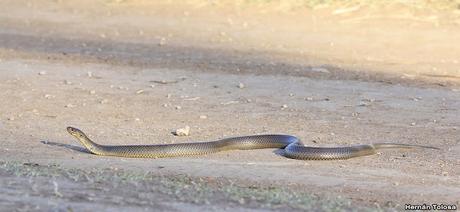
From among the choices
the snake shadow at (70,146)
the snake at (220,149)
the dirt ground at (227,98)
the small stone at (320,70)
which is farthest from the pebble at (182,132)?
the small stone at (320,70)

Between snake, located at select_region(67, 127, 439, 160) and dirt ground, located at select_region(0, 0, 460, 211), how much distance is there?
9 cm

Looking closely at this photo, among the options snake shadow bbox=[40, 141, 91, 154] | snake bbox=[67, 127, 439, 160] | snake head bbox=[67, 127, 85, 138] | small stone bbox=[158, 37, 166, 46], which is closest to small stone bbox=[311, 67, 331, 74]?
small stone bbox=[158, 37, 166, 46]

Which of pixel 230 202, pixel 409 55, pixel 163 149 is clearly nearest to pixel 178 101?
pixel 163 149

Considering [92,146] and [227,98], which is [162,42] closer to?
[227,98]

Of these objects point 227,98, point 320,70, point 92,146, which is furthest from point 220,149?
point 320,70

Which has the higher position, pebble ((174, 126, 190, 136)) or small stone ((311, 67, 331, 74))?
small stone ((311, 67, 331, 74))

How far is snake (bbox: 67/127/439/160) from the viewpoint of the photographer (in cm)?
1002

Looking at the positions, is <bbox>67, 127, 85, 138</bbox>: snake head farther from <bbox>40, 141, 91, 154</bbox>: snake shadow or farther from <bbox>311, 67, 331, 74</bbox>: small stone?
<bbox>311, 67, 331, 74</bbox>: small stone

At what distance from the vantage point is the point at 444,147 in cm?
1091

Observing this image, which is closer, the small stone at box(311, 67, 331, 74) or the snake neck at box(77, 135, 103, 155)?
the snake neck at box(77, 135, 103, 155)

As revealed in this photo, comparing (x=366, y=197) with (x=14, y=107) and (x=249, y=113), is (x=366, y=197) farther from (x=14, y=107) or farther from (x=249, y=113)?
(x=14, y=107)

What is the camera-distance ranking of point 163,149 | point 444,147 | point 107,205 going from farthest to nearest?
1. point 444,147
2. point 163,149
3. point 107,205

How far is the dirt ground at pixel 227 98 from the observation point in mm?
8211

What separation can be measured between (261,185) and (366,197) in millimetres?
767
